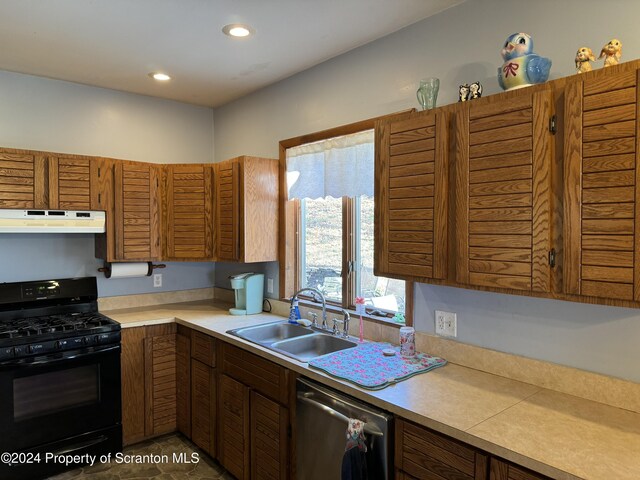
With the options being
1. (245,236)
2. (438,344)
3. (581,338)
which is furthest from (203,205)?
(581,338)

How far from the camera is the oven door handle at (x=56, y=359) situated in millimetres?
2469

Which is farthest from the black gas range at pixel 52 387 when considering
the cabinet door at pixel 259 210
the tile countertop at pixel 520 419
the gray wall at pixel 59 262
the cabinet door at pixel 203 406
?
the tile countertop at pixel 520 419

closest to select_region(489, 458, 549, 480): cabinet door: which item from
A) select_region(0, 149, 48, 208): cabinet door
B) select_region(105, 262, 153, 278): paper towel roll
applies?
select_region(105, 262, 153, 278): paper towel roll

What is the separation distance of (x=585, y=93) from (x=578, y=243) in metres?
0.46

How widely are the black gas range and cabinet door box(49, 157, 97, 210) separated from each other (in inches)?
26.0

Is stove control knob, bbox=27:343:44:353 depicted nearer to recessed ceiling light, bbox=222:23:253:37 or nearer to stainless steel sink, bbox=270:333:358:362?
stainless steel sink, bbox=270:333:358:362

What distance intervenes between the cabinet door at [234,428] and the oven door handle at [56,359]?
2.59 feet

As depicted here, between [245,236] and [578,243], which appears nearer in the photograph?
[578,243]

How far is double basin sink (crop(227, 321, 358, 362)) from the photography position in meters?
2.47

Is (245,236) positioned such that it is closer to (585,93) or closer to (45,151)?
(45,151)

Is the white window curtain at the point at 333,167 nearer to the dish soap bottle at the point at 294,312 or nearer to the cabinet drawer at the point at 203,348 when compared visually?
the dish soap bottle at the point at 294,312

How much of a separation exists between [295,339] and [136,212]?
62.4 inches

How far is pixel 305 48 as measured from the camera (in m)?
2.57

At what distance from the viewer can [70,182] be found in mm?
2938
